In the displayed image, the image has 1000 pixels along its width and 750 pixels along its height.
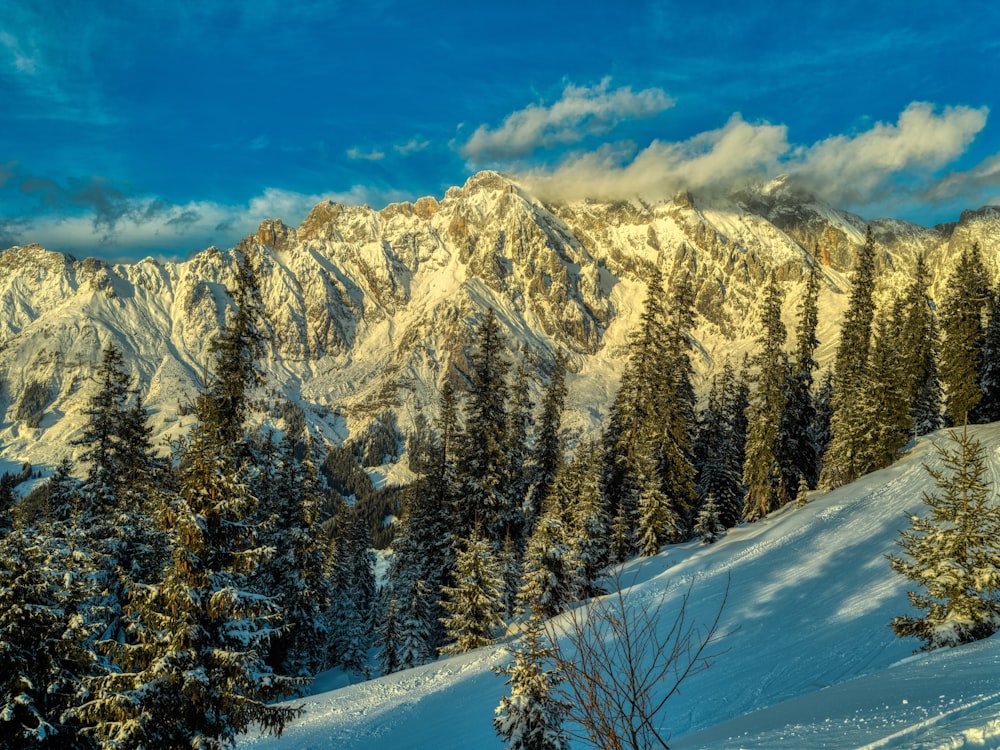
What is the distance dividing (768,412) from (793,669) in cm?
2335

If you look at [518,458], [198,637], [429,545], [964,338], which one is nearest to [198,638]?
[198,637]

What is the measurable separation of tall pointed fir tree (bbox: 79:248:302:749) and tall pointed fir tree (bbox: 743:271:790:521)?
29836 millimetres

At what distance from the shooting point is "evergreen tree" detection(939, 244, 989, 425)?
3828 cm

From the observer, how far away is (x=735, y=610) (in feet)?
67.9

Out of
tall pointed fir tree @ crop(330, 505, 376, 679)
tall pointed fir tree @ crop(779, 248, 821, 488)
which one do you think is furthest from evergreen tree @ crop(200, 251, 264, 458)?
tall pointed fir tree @ crop(779, 248, 821, 488)

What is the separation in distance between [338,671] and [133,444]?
28697mm

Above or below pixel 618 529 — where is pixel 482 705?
below

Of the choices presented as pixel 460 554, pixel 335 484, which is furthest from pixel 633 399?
pixel 335 484

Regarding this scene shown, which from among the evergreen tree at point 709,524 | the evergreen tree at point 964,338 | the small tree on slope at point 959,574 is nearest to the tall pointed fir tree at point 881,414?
the evergreen tree at point 964,338

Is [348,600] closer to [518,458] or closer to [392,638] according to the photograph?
[392,638]

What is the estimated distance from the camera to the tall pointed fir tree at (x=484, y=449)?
29516mm

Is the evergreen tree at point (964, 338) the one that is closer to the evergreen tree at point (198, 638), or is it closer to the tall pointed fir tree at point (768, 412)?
the tall pointed fir tree at point (768, 412)

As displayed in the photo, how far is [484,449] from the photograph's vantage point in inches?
1170

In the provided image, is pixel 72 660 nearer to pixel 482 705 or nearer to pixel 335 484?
pixel 482 705
